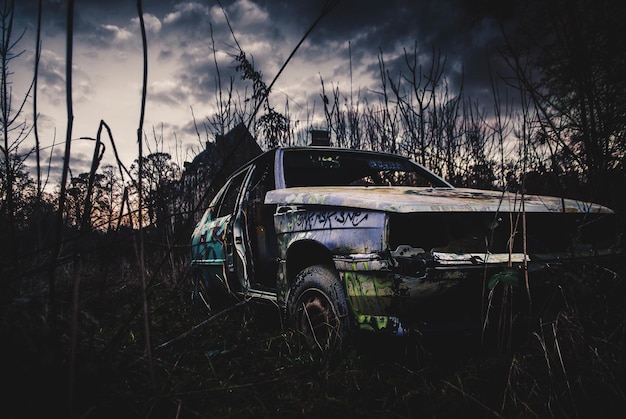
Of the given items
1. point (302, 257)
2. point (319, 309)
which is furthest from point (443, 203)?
point (302, 257)

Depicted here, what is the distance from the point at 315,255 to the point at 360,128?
5113mm

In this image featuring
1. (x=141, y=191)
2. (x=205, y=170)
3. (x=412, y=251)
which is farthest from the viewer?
(x=205, y=170)

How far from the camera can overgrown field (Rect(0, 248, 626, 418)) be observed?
3.90ft

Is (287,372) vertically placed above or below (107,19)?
below

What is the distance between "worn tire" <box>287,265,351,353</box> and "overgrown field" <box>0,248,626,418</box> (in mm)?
91

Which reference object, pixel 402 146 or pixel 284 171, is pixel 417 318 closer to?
pixel 284 171

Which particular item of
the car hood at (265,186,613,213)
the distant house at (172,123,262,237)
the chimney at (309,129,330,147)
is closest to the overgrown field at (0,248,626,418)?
the car hood at (265,186,613,213)

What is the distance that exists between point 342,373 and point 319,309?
0.50 metres

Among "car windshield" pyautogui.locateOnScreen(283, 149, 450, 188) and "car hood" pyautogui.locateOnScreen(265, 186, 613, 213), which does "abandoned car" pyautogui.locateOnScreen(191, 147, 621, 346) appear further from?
"car windshield" pyautogui.locateOnScreen(283, 149, 450, 188)

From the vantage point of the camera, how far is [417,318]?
1823 mm

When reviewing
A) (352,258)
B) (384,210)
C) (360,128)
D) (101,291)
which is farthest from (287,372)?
(360,128)

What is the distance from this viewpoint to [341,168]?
12.1ft

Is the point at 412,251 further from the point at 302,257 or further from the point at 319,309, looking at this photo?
the point at 302,257

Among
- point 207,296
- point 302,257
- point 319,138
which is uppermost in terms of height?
point 319,138
